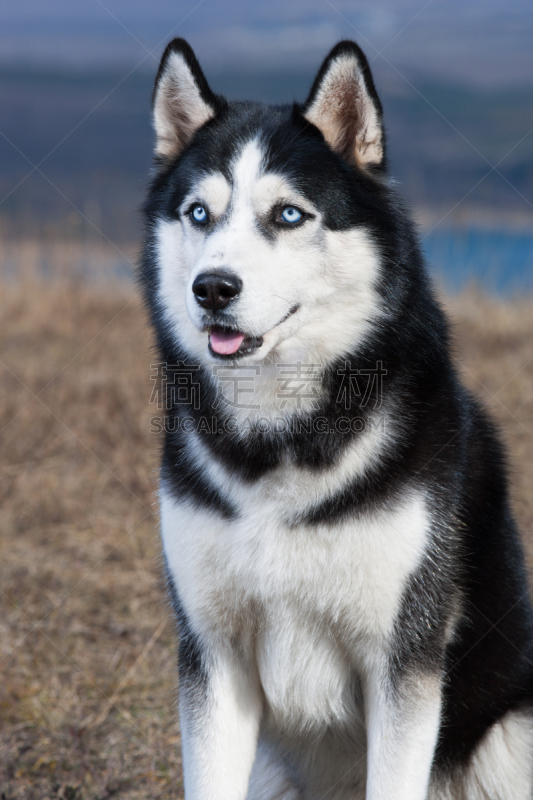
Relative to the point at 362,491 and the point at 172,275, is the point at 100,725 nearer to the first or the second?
the point at 362,491

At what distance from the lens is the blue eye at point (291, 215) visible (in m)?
2.17

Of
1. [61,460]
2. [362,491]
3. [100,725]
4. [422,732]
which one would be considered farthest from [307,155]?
[61,460]

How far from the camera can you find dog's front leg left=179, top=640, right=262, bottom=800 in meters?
→ 2.20

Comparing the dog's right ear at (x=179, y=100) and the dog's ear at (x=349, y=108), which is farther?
the dog's right ear at (x=179, y=100)

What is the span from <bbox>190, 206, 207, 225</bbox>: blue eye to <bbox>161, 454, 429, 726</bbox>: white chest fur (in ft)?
2.54

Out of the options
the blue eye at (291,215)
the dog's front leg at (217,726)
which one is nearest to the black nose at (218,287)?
the blue eye at (291,215)

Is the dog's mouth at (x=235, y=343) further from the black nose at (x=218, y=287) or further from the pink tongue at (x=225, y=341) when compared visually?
the black nose at (x=218, y=287)

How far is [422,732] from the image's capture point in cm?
208

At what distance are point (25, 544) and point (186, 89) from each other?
9.41ft

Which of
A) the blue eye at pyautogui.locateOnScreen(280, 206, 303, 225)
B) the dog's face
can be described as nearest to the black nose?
the dog's face

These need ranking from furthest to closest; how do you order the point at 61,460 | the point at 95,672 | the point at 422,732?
the point at 61,460 → the point at 95,672 → the point at 422,732

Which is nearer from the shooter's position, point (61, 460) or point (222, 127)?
point (222, 127)

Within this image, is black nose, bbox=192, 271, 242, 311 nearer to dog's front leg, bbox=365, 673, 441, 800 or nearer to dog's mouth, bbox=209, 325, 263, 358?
dog's mouth, bbox=209, 325, 263, 358

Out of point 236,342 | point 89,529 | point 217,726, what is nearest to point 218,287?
point 236,342
